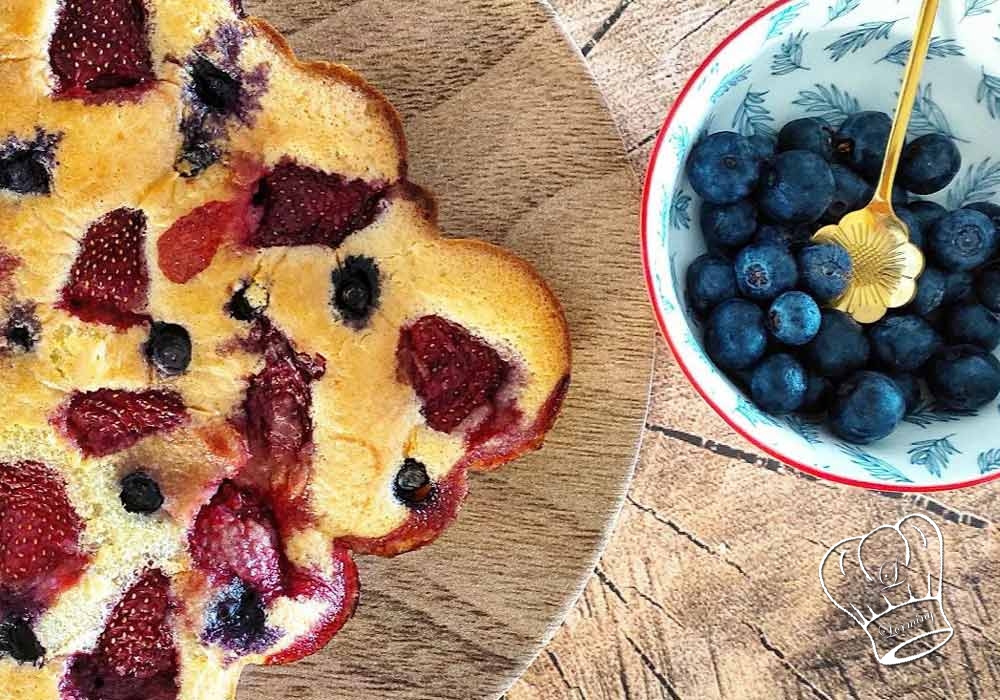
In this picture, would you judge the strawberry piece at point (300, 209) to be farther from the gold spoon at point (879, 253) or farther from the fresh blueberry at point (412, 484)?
the gold spoon at point (879, 253)

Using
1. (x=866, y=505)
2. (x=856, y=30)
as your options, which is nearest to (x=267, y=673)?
(x=866, y=505)

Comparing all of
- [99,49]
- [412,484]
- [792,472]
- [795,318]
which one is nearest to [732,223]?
[795,318]

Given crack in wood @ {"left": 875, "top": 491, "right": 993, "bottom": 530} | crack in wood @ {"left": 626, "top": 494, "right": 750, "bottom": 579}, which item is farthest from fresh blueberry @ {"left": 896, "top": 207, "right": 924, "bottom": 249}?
crack in wood @ {"left": 626, "top": 494, "right": 750, "bottom": 579}

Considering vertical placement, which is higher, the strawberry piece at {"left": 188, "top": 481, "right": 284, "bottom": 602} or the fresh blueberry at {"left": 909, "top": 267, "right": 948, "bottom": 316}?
the fresh blueberry at {"left": 909, "top": 267, "right": 948, "bottom": 316}

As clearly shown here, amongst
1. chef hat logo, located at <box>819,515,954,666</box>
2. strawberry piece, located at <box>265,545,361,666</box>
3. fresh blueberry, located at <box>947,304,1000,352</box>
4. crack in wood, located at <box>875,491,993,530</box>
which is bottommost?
chef hat logo, located at <box>819,515,954,666</box>

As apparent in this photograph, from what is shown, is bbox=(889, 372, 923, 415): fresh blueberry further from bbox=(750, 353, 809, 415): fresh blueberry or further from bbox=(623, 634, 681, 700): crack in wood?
bbox=(623, 634, 681, 700): crack in wood

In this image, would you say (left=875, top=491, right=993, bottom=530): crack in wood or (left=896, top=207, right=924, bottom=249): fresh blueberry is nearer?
(left=896, top=207, right=924, bottom=249): fresh blueberry
